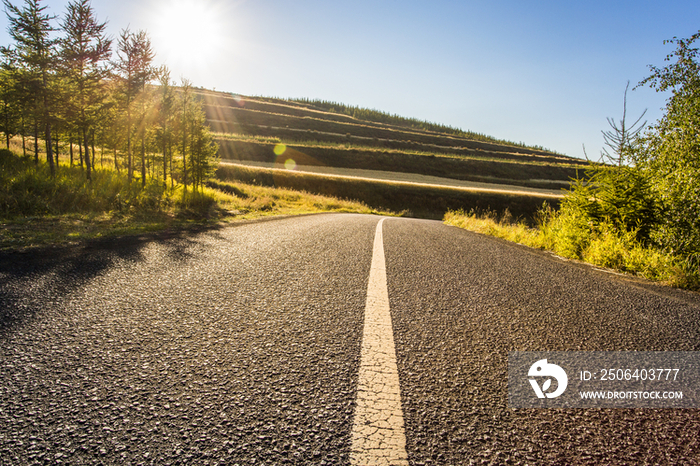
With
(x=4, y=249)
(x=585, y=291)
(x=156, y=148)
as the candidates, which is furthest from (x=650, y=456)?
(x=156, y=148)

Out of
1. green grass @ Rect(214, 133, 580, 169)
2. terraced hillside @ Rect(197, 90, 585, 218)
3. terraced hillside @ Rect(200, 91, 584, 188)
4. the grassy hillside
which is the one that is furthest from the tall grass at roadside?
green grass @ Rect(214, 133, 580, 169)

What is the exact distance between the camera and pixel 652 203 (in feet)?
19.9

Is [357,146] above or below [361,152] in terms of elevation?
above

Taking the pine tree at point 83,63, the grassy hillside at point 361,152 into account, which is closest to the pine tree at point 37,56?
the pine tree at point 83,63

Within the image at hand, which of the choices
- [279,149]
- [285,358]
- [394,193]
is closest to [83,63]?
[285,358]

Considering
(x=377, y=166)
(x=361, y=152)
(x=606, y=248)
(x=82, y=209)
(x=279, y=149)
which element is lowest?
(x=82, y=209)

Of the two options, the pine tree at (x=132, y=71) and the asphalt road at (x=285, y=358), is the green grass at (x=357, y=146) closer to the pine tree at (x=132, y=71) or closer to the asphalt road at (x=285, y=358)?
the pine tree at (x=132, y=71)

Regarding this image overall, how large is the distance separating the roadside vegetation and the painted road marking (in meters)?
4.75

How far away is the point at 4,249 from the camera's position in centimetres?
464

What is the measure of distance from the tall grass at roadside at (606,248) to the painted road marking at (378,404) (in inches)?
186

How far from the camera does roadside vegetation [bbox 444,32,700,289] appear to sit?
5203 millimetres

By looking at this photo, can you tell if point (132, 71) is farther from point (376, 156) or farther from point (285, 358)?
point (376, 156)

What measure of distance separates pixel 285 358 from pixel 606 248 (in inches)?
251

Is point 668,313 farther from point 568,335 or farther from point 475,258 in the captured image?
point 475,258
